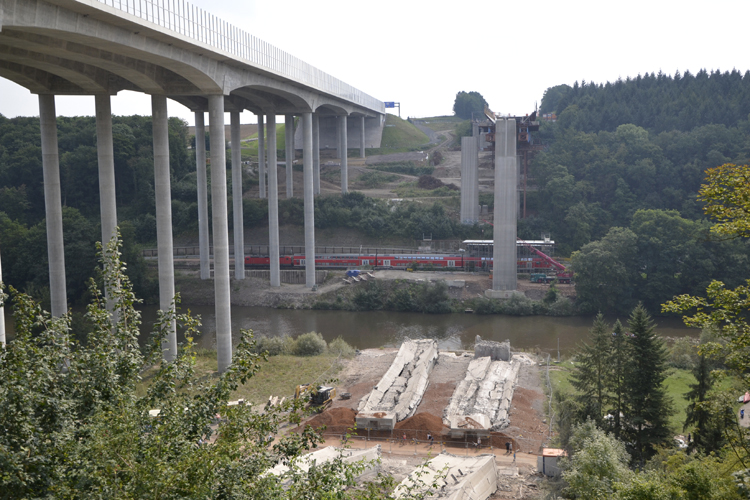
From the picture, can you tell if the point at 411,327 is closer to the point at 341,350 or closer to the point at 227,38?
the point at 341,350

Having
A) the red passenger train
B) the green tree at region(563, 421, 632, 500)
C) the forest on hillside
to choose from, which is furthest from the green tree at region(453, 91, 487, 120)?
the green tree at region(563, 421, 632, 500)

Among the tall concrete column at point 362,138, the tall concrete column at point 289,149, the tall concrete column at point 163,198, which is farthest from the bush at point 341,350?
the tall concrete column at point 362,138

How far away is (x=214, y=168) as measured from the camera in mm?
34125

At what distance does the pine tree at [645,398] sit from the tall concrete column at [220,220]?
802 inches

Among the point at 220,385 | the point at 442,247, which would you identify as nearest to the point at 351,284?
the point at 442,247

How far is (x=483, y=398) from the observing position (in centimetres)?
2953

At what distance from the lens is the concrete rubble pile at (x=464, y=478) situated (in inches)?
762

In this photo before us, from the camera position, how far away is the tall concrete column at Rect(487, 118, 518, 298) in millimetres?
54594

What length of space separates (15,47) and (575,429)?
85.1 ft

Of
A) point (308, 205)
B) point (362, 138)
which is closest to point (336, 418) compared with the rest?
point (308, 205)

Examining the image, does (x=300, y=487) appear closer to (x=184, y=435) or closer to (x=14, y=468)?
(x=184, y=435)

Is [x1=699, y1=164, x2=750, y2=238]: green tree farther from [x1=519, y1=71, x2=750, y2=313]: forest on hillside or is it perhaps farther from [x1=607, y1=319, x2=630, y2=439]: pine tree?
[x1=519, y1=71, x2=750, y2=313]: forest on hillside

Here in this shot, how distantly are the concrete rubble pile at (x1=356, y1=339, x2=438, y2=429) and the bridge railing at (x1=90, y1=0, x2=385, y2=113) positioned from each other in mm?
18193

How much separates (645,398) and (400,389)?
38.8ft
